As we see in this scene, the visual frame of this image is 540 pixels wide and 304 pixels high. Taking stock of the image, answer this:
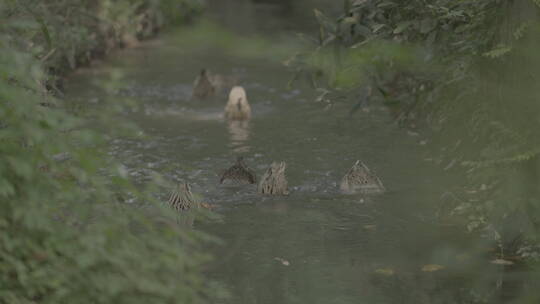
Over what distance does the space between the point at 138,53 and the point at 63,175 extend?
20548 mm

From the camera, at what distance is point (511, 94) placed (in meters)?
7.05

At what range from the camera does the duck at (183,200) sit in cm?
1039

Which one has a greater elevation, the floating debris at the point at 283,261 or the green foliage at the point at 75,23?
the green foliage at the point at 75,23

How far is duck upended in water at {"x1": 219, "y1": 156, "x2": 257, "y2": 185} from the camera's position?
11.6 m

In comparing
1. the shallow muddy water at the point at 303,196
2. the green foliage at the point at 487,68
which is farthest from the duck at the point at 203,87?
the green foliage at the point at 487,68

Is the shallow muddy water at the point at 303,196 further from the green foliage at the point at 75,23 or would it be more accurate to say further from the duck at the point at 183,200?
the duck at the point at 183,200

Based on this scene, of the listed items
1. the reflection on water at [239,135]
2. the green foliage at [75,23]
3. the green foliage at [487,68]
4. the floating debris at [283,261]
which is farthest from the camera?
the reflection on water at [239,135]

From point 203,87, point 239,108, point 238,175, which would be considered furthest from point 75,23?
point 203,87

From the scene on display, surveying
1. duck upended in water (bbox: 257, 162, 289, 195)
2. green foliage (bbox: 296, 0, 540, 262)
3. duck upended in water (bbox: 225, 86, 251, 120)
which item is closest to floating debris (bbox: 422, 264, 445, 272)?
green foliage (bbox: 296, 0, 540, 262)

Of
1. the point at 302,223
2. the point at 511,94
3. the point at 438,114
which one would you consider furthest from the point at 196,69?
the point at 511,94

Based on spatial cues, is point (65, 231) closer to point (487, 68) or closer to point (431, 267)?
point (487, 68)

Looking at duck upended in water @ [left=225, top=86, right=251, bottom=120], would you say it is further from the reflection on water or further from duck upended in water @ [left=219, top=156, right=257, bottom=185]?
duck upended in water @ [left=219, top=156, right=257, bottom=185]

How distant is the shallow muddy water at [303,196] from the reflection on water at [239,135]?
3 centimetres

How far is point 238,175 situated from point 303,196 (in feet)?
2.85
